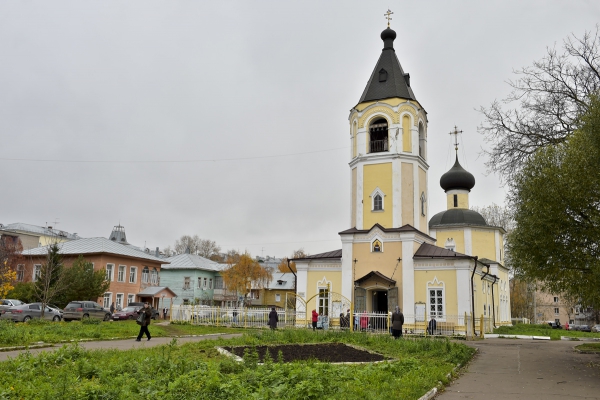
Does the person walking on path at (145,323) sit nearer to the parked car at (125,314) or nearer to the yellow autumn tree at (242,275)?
the parked car at (125,314)

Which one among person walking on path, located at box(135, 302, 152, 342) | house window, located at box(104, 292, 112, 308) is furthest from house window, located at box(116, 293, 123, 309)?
person walking on path, located at box(135, 302, 152, 342)

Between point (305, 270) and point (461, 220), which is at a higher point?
point (461, 220)

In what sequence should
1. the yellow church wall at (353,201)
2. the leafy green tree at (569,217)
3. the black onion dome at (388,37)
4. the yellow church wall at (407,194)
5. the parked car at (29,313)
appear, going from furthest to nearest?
1. the black onion dome at (388,37)
2. the yellow church wall at (353,201)
3. the yellow church wall at (407,194)
4. the parked car at (29,313)
5. the leafy green tree at (569,217)

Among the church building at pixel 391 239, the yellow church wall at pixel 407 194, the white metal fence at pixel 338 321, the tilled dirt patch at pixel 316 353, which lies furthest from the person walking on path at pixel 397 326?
the yellow church wall at pixel 407 194

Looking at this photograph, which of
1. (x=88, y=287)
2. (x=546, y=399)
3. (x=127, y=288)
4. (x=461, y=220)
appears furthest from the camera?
(x=127, y=288)

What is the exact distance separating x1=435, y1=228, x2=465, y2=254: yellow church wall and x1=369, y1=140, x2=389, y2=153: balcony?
548 inches

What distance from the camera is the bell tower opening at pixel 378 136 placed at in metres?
30.6

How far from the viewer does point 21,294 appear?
123ft

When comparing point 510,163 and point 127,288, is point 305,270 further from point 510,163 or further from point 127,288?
point 127,288

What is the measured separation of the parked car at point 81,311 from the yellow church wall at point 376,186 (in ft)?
56.6

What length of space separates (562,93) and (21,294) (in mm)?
36940

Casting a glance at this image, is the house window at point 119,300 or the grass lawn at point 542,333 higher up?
the house window at point 119,300

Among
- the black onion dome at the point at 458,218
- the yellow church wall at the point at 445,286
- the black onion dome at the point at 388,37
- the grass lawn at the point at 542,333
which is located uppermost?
the black onion dome at the point at 388,37

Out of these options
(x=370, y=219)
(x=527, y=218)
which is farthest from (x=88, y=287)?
(x=527, y=218)
